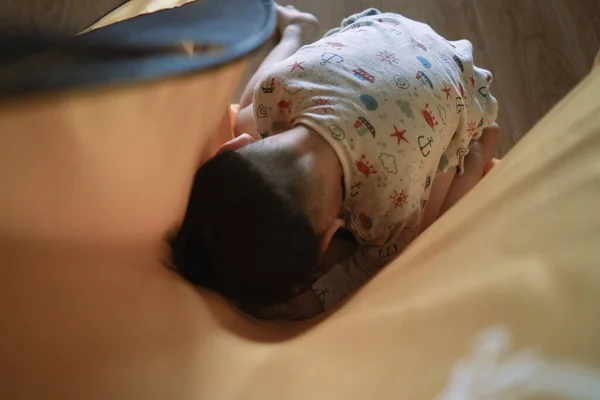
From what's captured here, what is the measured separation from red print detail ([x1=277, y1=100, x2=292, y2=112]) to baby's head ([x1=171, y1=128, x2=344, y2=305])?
0.14 meters

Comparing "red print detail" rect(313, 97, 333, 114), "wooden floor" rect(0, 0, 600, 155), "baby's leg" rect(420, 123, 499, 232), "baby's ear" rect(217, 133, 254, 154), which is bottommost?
"baby's leg" rect(420, 123, 499, 232)

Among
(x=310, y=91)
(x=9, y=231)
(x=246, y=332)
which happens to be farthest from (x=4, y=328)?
(x=310, y=91)

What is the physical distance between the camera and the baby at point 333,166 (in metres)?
0.61

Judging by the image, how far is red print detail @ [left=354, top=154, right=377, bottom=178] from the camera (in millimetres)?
719

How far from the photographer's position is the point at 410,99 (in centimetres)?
75

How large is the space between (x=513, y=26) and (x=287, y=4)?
22.2 inches

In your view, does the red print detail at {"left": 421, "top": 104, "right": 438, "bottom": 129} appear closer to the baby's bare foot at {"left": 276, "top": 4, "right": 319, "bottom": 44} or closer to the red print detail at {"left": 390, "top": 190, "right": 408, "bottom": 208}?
the red print detail at {"left": 390, "top": 190, "right": 408, "bottom": 208}

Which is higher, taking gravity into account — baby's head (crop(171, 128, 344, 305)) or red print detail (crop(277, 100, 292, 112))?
red print detail (crop(277, 100, 292, 112))

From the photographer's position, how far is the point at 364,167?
72cm

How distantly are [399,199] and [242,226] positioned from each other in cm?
25

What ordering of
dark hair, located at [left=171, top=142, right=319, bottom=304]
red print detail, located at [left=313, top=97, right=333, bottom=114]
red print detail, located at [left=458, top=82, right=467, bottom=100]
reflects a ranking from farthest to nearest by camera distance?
1. red print detail, located at [left=458, top=82, right=467, bottom=100]
2. red print detail, located at [left=313, top=97, right=333, bottom=114]
3. dark hair, located at [left=171, top=142, right=319, bottom=304]

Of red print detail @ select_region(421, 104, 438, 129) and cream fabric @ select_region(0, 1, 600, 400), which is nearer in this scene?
cream fabric @ select_region(0, 1, 600, 400)

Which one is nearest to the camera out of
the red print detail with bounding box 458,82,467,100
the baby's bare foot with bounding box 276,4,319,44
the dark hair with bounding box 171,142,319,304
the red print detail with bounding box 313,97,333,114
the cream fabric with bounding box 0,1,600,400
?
the cream fabric with bounding box 0,1,600,400

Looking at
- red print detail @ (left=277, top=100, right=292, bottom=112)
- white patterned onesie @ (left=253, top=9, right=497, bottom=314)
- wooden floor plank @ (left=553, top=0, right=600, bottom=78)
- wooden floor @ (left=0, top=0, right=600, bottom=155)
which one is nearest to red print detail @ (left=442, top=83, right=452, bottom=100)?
white patterned onesie @ (left=253, top=9, right=497, bottom=314)
